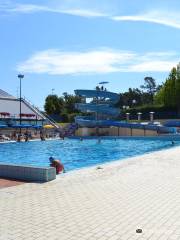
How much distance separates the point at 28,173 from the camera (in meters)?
9.68

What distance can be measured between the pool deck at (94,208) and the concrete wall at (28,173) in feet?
0.85

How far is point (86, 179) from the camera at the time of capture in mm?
9688

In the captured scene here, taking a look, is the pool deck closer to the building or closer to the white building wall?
the building

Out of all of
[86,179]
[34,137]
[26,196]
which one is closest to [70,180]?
[86,179]

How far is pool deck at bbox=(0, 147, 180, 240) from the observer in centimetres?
516

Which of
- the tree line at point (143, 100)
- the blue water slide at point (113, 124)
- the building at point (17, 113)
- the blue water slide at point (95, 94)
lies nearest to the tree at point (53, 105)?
the tree line at point (143, 100)

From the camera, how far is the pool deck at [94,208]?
516cm

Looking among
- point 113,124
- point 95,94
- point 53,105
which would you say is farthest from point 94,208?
point 53,105

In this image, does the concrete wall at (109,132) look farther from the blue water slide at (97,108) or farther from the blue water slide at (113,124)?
the blue water slide at (97,108)

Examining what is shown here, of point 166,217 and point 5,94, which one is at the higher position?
point 5,94

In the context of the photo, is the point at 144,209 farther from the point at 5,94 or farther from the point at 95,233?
the point at 5,94

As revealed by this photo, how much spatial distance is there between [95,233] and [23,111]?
49.3 meters

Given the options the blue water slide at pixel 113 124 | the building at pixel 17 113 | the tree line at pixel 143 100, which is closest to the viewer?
the blue water slide at pixel 113 124

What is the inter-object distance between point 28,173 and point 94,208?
3487 mm
